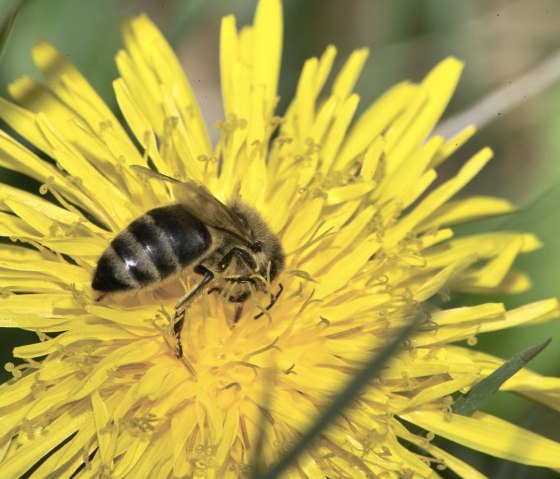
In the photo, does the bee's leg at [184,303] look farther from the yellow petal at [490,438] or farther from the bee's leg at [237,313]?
the yellow petal at [490,438]

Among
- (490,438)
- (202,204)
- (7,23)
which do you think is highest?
(7,23)

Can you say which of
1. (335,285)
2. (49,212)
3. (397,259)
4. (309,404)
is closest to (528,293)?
(397,259)

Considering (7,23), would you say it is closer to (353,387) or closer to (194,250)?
(194,250)

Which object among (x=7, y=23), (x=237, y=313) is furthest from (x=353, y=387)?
(x=7, y=23)

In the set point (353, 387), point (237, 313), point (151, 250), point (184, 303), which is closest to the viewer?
point (353, 387)

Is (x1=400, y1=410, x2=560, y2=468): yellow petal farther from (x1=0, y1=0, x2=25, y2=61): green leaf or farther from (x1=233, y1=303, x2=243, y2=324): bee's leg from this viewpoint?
(x1=0, y1=0, x2=25, y2=61): green leaf

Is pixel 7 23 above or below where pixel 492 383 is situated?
above

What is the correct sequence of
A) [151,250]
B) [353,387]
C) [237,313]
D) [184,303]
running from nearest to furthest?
[353,387]
[151,250]
[184,303]
[237,313]

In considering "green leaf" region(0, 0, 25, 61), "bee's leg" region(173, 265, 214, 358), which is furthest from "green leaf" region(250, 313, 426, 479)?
"green leaf" region(0, 0, 25, 61)
